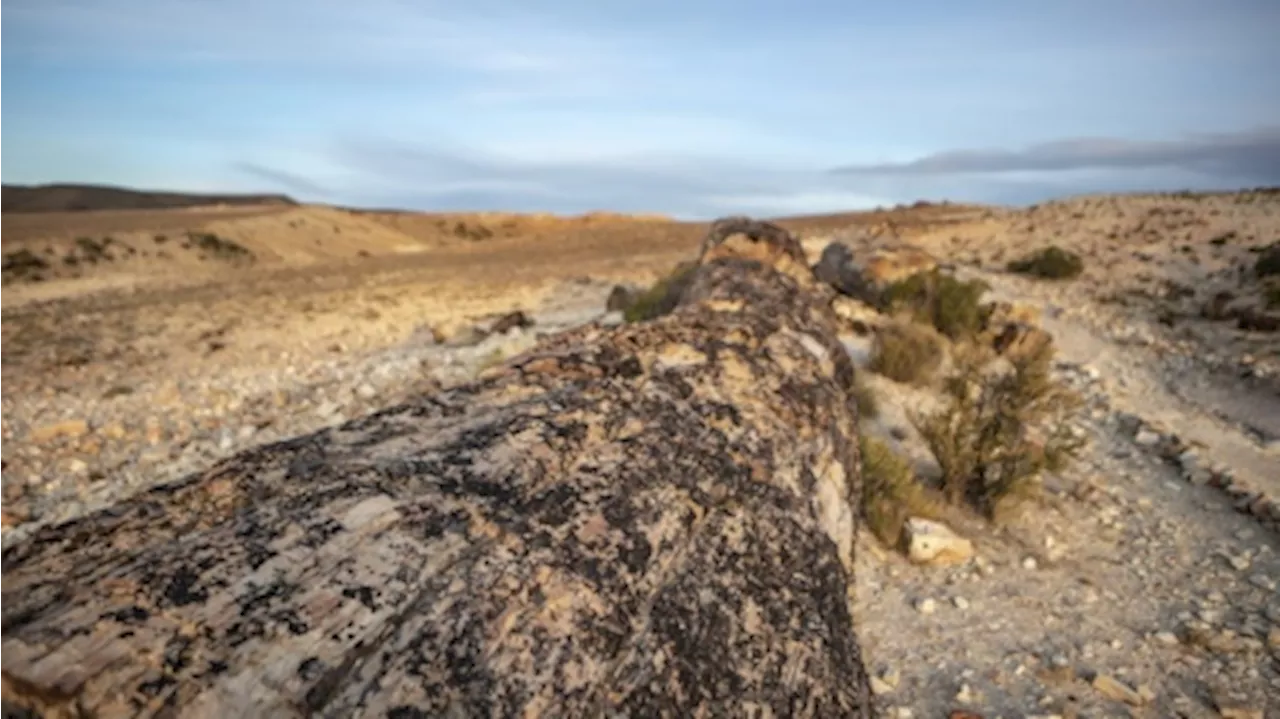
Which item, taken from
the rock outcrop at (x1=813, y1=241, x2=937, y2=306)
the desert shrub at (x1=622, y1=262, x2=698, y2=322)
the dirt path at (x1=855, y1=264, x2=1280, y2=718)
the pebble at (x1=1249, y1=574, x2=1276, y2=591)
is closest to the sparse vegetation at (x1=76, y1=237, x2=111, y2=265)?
the desert shrub at (x1=622, y1=262, x2=698, y2=322)

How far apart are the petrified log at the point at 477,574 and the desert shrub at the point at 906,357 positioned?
4.99 metres

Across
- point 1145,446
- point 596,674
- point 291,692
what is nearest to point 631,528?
point 596,674

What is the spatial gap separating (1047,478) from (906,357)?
2.34m

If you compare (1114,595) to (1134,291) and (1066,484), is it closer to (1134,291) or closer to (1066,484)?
(1066,484)

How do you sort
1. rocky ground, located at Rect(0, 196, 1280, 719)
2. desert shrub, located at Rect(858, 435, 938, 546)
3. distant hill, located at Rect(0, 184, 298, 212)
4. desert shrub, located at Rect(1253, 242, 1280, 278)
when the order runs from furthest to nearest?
distant hill, located at Rect(0, 184, 298, 212) < desert shrub, located at Rect(1253, 242, 1280, 278) < desert shrub, located at Rect(858, 435, 938, 546) < rocky ground, located at Rect(0, 196, 1280, 719)

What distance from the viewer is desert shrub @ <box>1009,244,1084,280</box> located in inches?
648

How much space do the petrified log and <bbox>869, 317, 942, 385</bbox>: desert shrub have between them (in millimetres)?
4985

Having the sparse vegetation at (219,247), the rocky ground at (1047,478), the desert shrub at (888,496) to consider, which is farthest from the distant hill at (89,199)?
the desert shrub at (888,496)

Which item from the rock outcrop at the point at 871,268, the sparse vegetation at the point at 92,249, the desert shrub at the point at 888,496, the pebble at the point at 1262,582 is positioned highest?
the sparse vegetation at the point at 92,249

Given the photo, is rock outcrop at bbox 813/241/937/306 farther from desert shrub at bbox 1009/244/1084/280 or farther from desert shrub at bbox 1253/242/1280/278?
desert shrub at bbox 1253/242/1280/278

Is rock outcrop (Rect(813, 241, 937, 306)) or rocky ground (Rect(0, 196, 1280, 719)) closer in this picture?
rocky ground (Rect(0, 196, 1280, 719))

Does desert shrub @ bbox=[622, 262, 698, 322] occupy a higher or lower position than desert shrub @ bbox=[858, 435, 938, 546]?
higher

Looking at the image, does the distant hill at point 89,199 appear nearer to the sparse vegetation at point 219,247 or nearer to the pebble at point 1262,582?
the sparse vegetation at point 219,247

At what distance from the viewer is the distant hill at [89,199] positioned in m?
47.0
